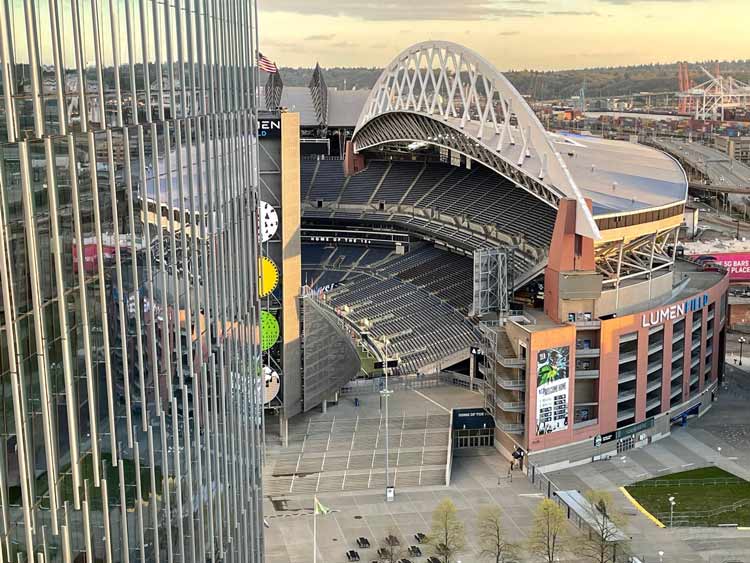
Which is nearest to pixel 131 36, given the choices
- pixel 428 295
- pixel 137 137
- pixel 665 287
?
pixel 137 137

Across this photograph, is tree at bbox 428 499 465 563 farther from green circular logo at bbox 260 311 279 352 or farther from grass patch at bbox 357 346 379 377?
grass patch at bbox 357 346 379 377

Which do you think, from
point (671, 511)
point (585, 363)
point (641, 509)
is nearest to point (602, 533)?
point (671, 511)

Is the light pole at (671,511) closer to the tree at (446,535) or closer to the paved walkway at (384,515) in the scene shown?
the paved walkway at (384,515)

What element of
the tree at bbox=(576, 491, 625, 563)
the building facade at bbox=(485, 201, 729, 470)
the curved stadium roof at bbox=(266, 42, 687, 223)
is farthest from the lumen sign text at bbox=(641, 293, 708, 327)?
the tree at bbox=(576, 491, 625, 563)

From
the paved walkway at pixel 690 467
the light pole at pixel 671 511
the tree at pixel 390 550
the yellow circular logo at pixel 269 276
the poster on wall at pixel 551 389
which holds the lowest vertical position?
the paved walkway at pixel 690 467

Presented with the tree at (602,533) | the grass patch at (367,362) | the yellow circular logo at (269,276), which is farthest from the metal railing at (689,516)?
Result: the grass patch at (367,362)
